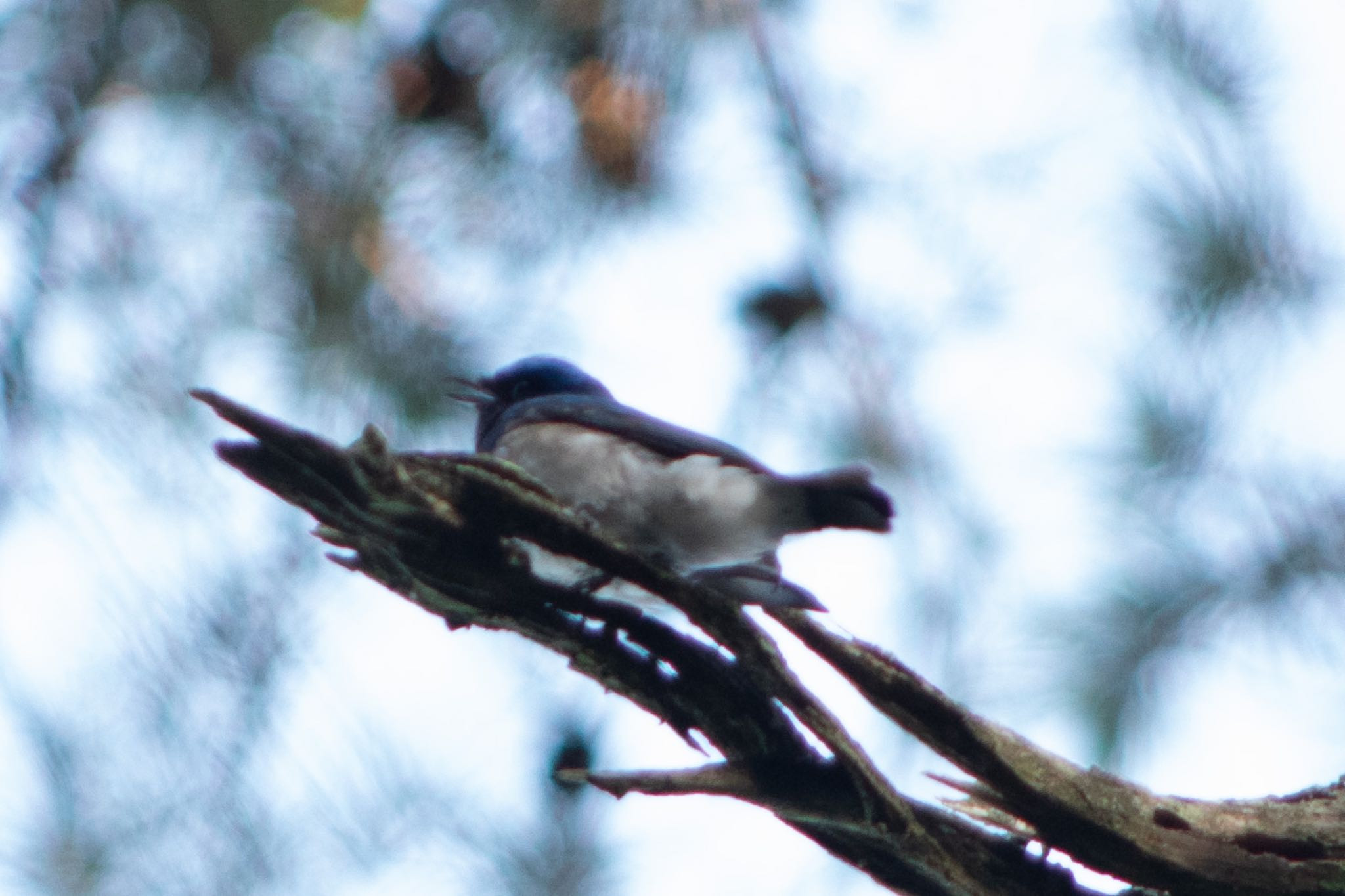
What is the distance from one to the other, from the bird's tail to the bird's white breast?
0.27 ft

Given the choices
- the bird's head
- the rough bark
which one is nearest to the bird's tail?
the rough bark

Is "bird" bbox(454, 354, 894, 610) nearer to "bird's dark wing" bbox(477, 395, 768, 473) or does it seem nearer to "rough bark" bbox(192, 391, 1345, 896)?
"bird's dark wing" bbox(477, 395, 768, 473)

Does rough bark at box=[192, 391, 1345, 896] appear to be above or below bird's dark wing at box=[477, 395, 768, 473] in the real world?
below

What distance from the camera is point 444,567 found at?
162cm

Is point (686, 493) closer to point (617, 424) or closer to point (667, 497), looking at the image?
point (667, 497)

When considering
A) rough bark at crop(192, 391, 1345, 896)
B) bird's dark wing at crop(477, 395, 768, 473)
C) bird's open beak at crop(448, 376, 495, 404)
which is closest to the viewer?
rough bark at crop(192, 391, 1345, 896)

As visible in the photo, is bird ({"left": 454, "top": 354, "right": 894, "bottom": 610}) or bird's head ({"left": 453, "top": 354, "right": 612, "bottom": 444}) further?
bird's head ({"left": 453, "top": 354, "right": 612, "bottom": 444})

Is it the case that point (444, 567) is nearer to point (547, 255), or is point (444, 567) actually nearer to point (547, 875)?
point (547, 875)

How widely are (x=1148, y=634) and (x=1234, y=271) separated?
2.67ft

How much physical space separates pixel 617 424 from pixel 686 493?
31cm

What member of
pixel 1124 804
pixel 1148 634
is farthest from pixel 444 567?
pixel 1148 634

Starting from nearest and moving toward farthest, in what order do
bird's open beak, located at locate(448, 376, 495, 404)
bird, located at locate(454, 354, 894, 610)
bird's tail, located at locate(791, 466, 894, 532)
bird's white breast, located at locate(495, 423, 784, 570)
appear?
1. bird's tail, located at locate(791, 466, 894, 532)
2. bird, located at locate(454, 354, 894, 610)
3. bird's white breast, located at locate(495, 423, 784, 570)
4. bird's open beak, located at locate(448, 376, 495, 404)

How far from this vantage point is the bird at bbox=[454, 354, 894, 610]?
2.12 m

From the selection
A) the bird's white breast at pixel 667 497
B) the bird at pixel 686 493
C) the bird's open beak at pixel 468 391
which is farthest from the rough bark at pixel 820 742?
the bird's open beak at pixel 468 391
